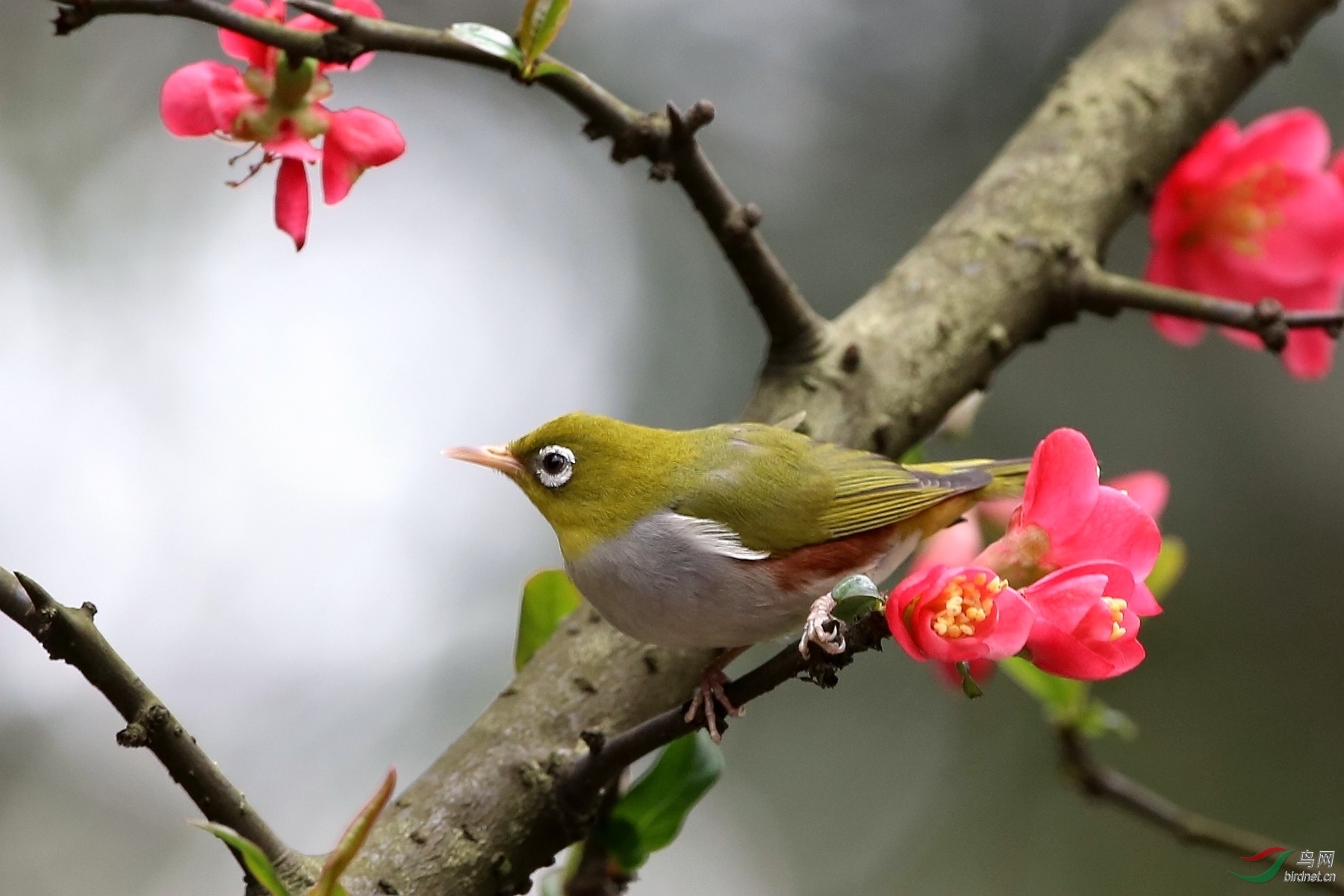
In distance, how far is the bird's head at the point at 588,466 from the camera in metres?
2.41

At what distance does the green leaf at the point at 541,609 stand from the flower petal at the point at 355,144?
92 centimetres

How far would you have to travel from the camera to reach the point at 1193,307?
2.71m

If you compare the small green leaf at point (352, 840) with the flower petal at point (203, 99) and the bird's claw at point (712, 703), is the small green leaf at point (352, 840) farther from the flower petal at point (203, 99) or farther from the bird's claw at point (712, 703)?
the flower petal at point (203, 99)

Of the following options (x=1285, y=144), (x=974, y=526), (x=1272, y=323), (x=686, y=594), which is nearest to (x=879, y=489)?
(x=686, y=594)

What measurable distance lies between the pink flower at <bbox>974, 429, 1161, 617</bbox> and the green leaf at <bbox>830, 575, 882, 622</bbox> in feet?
0.89

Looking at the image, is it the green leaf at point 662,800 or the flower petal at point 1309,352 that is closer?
the green leaf at point 662,800

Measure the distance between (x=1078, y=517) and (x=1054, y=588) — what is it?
0.41ft

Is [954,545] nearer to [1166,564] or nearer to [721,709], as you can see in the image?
[1166,564]

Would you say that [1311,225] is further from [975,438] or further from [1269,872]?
[975,438]

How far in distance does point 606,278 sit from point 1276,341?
5.75m

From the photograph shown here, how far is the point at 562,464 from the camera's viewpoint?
2.48 m

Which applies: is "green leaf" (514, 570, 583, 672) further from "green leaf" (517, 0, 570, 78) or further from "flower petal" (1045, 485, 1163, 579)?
"flower petal" (1045, 485, 1163, 579)

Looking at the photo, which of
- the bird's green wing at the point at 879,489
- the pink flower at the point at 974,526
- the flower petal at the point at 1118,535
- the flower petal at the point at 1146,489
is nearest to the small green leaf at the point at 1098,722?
the pink flower at the point at 974,526

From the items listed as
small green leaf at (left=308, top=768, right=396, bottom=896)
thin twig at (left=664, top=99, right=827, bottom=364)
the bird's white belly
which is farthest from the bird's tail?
small green leaf at (left=308, top=768, right=396, bottom=896)
